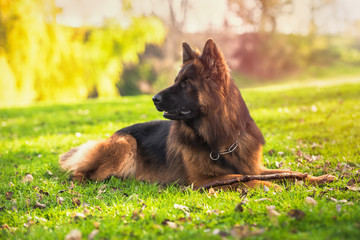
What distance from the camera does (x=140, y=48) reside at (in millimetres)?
31016

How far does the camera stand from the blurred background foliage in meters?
19.7

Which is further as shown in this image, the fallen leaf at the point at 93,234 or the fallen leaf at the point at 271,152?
the fallen leaf at the point at 271,152

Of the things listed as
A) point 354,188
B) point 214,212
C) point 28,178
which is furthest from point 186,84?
point 28,178

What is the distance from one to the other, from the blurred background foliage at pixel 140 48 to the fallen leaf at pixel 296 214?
9.27 feet

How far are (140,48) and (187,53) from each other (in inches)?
1089

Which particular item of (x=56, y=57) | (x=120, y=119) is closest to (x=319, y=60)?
(x=56, y=57)

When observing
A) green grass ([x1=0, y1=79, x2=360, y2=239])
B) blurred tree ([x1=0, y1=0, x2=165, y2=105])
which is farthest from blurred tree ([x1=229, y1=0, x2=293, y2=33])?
green grass ([x1=0, y1=79, x2=360, y2=239])

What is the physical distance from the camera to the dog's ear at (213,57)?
405 cm

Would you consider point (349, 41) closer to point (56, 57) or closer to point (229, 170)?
point (56, 57)

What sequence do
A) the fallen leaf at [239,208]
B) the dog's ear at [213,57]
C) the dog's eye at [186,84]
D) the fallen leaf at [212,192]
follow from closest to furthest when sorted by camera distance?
the fallen leaf at [239,208] < the fallen leaf at [212,192] < the dog's ear at [213,57] < the dog's eye at [186,84]

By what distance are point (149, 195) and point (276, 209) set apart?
5.66 ft

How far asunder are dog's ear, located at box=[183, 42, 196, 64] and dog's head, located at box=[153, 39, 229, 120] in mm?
154

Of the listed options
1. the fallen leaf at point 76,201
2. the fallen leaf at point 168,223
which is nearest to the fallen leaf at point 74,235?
the fallen leaf at point 168,223

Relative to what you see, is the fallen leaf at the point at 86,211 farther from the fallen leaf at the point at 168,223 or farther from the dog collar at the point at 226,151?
the dog collar at the point at 226,151
